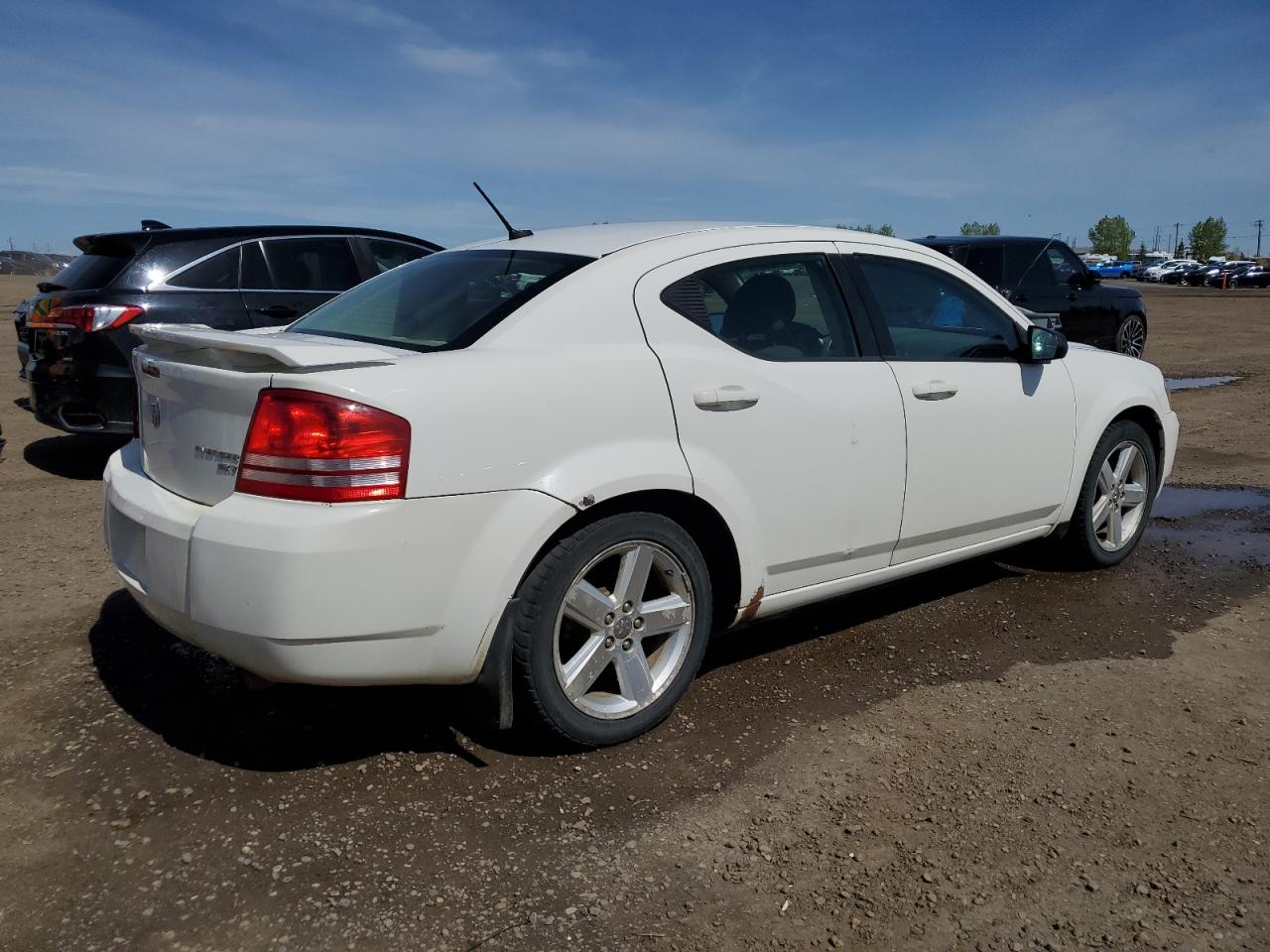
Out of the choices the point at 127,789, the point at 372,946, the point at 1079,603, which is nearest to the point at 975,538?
the point at 1079,603

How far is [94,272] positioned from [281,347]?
5.15m

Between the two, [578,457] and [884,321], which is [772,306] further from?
[578,457]

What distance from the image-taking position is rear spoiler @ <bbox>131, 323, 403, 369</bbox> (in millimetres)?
2852

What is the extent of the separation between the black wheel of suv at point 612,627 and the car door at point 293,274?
4.52m

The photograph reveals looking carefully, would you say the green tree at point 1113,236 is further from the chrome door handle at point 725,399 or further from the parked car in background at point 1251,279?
the chrome door handle at point 725,399

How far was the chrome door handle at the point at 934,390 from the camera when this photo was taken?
A: 13.4 feet

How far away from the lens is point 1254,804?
304 cm

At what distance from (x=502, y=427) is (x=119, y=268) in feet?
17.3

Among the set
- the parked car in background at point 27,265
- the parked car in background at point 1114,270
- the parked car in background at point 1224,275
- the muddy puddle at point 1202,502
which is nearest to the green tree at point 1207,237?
the parked car in background at point 1114,270

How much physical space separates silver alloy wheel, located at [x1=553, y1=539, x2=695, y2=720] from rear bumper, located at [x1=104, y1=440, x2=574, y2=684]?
31cm

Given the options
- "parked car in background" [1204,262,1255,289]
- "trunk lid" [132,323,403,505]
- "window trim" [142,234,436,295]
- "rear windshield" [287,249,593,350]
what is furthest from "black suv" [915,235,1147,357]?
"parked car in background" [1204,262,1255,289]

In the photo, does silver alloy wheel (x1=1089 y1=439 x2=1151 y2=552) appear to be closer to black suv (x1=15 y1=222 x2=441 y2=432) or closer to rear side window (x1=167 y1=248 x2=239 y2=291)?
black suv (x1=15 y1=222 x2=441 y2=432)

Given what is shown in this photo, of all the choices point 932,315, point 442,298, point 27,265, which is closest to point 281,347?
point 442,298

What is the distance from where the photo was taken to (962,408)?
4227mm
